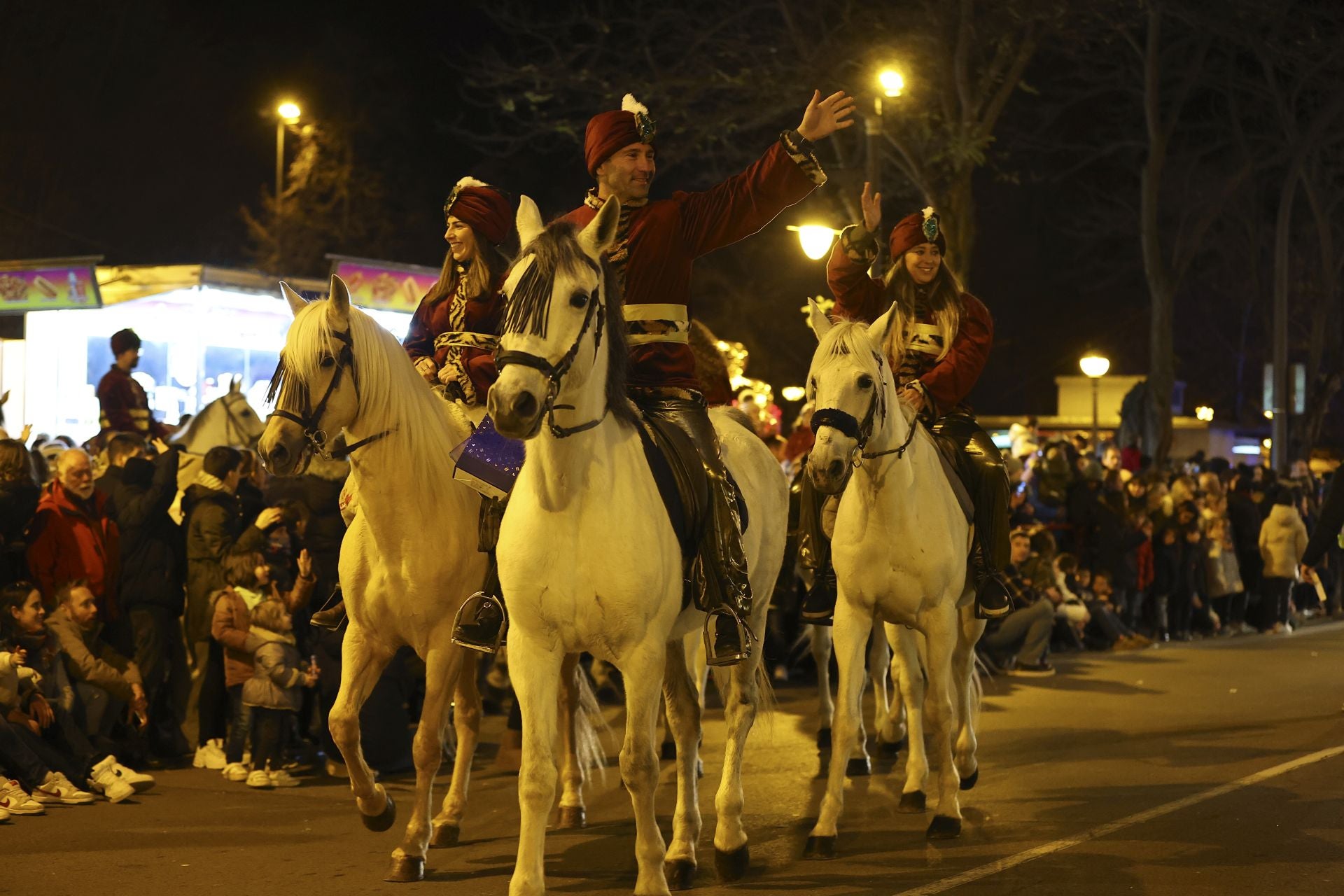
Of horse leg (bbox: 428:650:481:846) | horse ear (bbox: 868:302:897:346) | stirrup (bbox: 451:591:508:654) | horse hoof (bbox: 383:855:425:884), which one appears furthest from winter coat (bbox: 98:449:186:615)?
horse ear (bbox: 868:302:897:346)

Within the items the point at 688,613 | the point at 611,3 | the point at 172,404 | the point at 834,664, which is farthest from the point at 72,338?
the point at 688,613

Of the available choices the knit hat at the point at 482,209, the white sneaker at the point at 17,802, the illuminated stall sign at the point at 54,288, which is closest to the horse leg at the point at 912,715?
the knit hat at the point at 482,209

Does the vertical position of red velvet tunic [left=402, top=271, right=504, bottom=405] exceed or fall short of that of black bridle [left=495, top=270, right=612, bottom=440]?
it exceeds it

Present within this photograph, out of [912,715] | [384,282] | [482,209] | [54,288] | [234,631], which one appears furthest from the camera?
[384,282]

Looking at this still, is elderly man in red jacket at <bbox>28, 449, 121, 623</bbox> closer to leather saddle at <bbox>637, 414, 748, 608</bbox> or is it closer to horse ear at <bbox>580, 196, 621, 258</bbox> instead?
leather saddle at <bbox>637, 414, 748, 608</bbox>

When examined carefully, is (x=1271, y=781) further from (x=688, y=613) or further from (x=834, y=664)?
(x=834, y=664)

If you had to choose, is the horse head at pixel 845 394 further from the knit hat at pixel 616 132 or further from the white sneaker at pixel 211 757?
the white sneaker at pixel 211 757

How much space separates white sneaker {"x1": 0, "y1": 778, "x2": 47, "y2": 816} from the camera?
8.90 meters

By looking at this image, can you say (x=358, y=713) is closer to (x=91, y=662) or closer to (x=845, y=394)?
(x=845, y=394)

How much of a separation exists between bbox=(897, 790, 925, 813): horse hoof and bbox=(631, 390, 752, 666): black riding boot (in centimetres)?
223

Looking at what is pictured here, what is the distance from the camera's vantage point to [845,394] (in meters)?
8.10

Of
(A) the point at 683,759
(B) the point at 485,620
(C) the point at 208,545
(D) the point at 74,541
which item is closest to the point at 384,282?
(C) the point at 208,545

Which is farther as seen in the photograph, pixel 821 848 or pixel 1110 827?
pixel 1110 827

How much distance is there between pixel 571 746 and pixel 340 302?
113 inches
